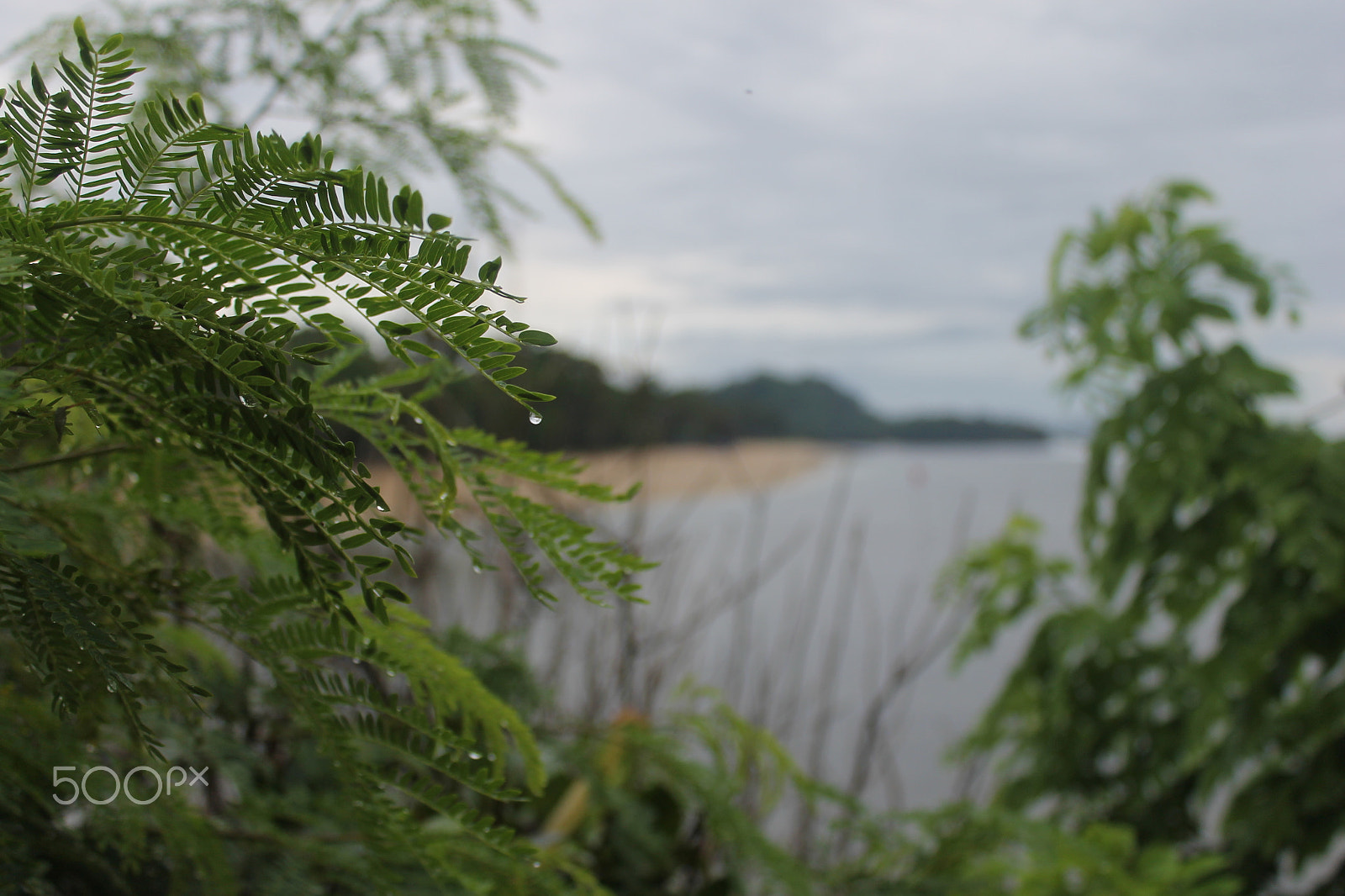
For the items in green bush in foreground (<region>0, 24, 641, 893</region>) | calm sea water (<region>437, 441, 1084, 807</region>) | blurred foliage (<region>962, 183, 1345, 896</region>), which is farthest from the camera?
calm sea water (<region>437, 441, 1084, 807</region>)

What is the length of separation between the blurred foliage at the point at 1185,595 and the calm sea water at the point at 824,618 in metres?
0.26

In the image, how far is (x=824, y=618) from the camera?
4391 mm

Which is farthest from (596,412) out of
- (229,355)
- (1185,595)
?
(229,355)

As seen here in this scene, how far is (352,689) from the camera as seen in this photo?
408mm

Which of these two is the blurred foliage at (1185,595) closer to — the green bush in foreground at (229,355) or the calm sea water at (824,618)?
Answer: the calm sea water at (824,618)

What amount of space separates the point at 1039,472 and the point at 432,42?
21.2 ft

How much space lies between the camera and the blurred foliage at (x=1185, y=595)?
1.32 metres

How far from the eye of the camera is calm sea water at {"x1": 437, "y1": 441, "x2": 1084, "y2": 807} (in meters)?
1.66

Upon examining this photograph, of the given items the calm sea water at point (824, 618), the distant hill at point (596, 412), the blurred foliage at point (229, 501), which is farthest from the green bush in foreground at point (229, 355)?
the distant hill at point (596, 412)

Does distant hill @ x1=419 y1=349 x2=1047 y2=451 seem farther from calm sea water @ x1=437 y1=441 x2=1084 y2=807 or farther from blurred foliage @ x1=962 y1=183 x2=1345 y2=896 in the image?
blurred foliage @ x1=962 y1=183 x2=1345 y2=896

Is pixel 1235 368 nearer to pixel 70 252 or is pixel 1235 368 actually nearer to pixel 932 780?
pixel 70 252

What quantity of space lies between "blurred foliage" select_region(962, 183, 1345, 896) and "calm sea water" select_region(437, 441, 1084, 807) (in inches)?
10.2

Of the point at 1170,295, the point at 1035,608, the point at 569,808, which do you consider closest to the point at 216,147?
the point at 569,808

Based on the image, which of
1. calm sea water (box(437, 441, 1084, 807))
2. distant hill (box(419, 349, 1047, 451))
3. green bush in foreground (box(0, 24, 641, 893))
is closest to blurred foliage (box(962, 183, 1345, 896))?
calm sea water (box(437, 441, 1084, 807))
